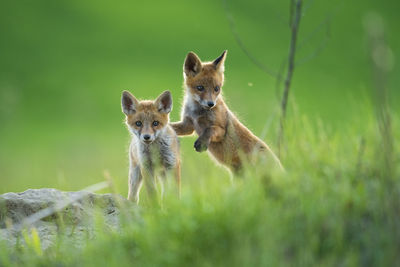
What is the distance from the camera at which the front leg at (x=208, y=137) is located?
18.2 feet

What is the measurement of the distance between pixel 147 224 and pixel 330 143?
198 centimetres

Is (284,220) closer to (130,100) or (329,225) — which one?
(329,225)

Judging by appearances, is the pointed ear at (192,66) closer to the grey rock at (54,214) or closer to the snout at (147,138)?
the snout at (147,138)

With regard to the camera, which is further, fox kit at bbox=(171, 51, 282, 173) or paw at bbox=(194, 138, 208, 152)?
fox kit at bbox=(171, 51, 282, 173)

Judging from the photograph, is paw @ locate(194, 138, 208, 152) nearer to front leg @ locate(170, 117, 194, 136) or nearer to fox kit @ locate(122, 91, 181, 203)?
fox kit @ locate(122, 91, 181, 203)

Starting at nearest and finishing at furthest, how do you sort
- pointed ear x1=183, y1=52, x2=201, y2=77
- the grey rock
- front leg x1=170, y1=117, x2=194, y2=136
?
1. the grey rock
2. pointed ear x1=183, y1=52, x2=201, y2=77
3. front leg x1=170, y1=117, x2=194, y2=136

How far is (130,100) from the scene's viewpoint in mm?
6152

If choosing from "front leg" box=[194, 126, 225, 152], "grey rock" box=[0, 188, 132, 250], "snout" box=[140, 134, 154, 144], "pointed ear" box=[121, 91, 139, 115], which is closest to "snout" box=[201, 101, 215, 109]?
"front leg" box=[194, 126, 225, 152]

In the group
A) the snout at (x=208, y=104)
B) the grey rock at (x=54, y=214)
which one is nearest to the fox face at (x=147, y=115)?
the snout at (x=208, y=104)

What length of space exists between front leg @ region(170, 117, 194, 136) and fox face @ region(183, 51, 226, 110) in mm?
328

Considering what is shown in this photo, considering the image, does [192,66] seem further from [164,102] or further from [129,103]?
[129,103]

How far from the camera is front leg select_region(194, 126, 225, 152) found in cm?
554

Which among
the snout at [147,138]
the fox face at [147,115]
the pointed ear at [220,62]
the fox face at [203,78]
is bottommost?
the snout at [147,138]

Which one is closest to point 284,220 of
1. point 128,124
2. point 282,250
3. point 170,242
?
point 282,250
